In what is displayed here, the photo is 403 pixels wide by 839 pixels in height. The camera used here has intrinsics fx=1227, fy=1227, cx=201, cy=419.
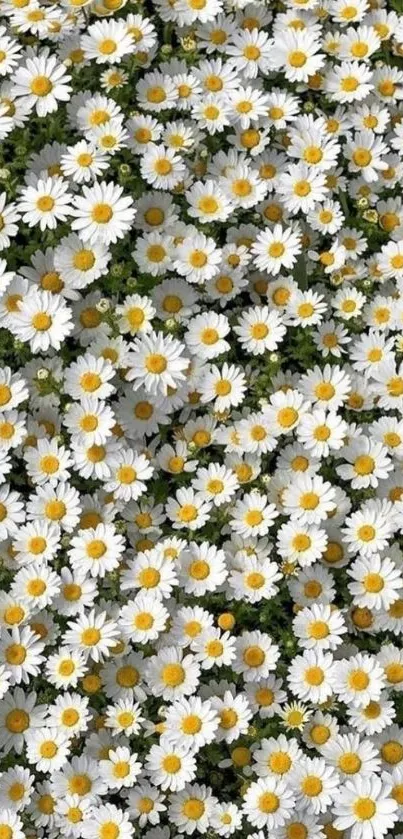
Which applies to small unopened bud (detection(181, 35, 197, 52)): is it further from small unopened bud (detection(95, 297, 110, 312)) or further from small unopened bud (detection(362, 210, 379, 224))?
small unopened bud (detection(95, 297, 110, 312))

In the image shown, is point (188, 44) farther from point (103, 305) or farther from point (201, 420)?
point (201, 420)

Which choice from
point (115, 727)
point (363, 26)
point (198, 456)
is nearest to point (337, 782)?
point (115, 727)

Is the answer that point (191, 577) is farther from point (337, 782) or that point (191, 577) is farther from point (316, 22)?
point (316, 22)

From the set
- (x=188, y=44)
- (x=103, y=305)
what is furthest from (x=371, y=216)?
(x=103, y=305)

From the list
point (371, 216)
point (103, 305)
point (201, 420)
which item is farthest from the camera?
point (371, 216)

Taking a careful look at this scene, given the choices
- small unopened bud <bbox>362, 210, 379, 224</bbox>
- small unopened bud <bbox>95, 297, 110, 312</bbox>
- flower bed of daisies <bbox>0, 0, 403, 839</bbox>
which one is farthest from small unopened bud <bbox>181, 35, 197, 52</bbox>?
small unopened bud <bbox>95, 297, 110, 312</bbox>

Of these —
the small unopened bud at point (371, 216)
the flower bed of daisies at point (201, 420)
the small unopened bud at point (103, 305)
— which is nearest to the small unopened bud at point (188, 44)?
the flower bed of daisies at point (201, 420)

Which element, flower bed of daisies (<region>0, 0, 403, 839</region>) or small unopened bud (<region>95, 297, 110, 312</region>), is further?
small unopened bud (<region>95, 297, 110, 312</region>)

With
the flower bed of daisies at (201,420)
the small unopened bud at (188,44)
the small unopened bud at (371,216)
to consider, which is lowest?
the flower bed of daisies at (201,420)

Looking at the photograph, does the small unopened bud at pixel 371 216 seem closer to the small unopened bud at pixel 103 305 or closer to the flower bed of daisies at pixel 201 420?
the flower bed of daisies at pixel 201 420
